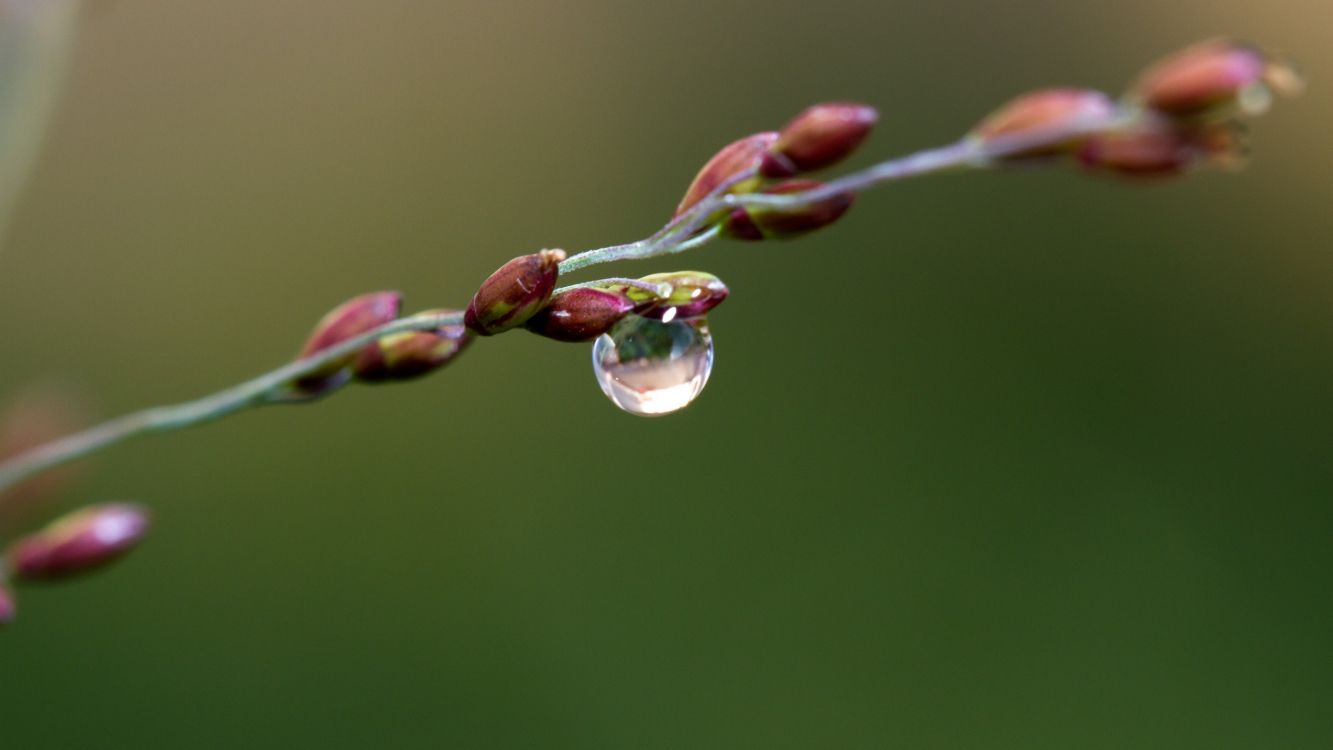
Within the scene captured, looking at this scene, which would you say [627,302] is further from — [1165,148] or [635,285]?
[1165,148]

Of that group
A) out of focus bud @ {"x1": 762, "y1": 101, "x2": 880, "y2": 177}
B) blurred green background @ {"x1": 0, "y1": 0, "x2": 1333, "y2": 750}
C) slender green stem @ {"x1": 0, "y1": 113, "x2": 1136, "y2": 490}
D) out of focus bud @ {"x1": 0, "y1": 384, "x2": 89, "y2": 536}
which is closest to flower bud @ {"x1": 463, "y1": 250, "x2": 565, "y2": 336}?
slender green stem @ {"x1": 0, "y1": 113, "x2": 1136, "y2": 490}

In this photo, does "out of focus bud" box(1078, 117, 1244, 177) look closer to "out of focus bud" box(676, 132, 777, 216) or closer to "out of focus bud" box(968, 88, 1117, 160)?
"out of focus bud" box(968, 88, 1117, 160)

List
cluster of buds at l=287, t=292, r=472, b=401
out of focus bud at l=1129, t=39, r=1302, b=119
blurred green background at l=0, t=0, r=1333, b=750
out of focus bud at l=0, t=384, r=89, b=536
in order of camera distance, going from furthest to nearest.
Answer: blurred green background at l=0, t=0, r=1333, b=750 → out of focus bud at l=0, t=384, r=89, b=536 → cluster of buds at l=287, t=292, r=472, b=401 → out of focus bud at l=1129, t=39, r=1302, b=119

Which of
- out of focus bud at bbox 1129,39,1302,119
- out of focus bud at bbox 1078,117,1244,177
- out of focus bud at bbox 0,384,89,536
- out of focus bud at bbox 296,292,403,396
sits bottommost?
out of focus bud at bbox 1078,117,1244,177

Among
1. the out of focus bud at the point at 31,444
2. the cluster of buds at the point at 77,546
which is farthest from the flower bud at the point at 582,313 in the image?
the out of focus bud at the point at 31,444

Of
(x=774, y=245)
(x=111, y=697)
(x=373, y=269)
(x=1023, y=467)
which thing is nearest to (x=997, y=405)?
(x=1023, y=467)

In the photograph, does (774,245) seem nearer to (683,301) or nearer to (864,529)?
(864,529)
